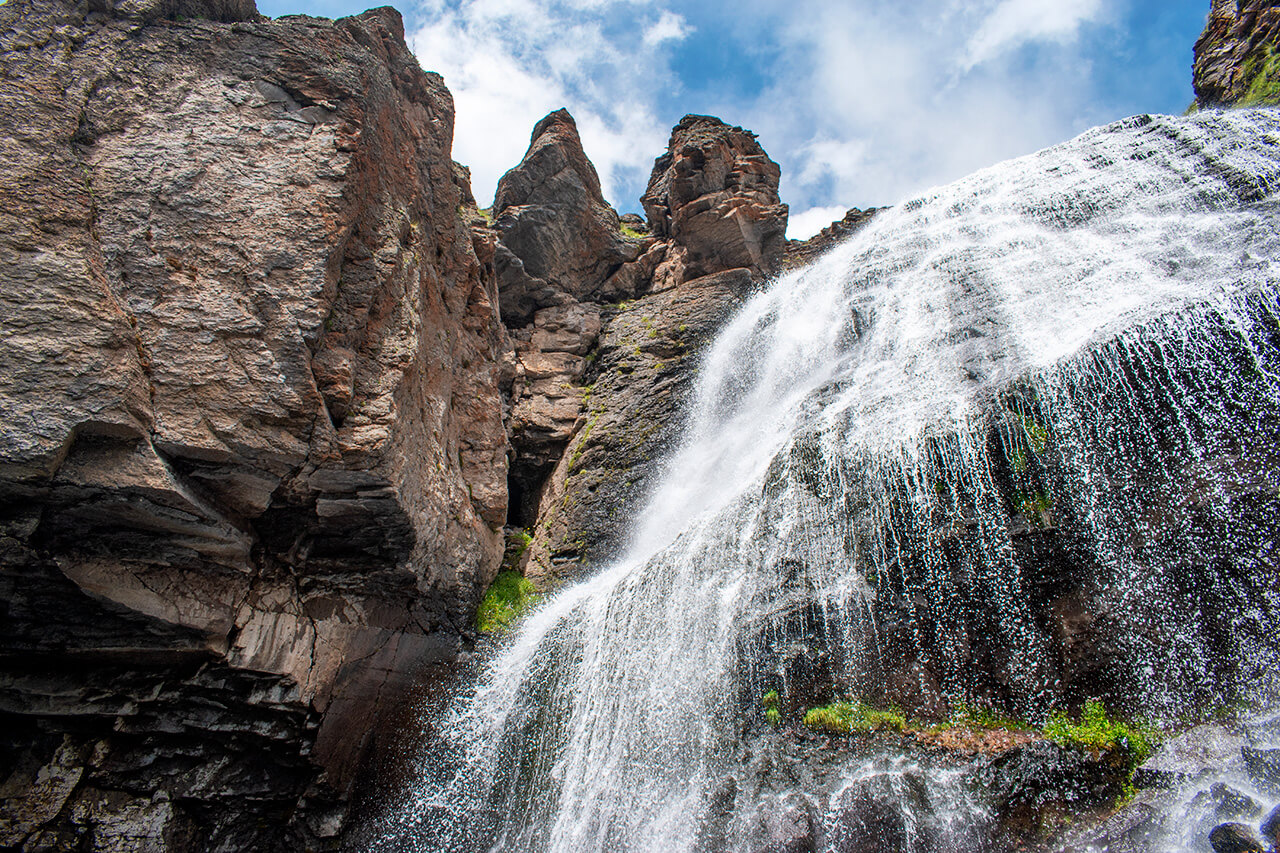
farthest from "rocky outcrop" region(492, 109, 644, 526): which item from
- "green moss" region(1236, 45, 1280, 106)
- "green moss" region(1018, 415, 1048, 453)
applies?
"green moss" region(1236, 45, 1280, 106)

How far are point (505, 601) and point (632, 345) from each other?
8499 mm

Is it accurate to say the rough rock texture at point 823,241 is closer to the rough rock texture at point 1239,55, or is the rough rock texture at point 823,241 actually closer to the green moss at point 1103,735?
the rough rock texture at point 1239,55

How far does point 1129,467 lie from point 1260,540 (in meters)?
1.34

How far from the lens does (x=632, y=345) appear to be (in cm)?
1725

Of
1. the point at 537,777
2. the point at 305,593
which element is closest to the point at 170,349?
the point at 305,593


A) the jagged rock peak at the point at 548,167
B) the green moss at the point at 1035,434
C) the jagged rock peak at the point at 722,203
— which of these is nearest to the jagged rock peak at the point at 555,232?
the jagged rock peak at the point at 548,167

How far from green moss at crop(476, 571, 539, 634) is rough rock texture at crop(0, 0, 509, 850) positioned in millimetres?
1584

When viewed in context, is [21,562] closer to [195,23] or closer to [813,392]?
[195,23]

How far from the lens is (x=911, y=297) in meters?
12.5

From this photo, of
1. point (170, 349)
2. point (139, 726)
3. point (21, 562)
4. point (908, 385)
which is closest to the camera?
point (21, 562)

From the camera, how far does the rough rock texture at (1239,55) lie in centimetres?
1512

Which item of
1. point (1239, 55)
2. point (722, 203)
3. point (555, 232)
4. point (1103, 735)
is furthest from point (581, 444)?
point (1239, 55)

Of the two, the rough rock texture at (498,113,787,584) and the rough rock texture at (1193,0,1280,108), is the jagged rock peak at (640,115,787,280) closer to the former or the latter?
the rough rock texture at (498,113,787,584)

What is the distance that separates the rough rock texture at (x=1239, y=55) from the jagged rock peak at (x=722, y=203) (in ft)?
39.7
